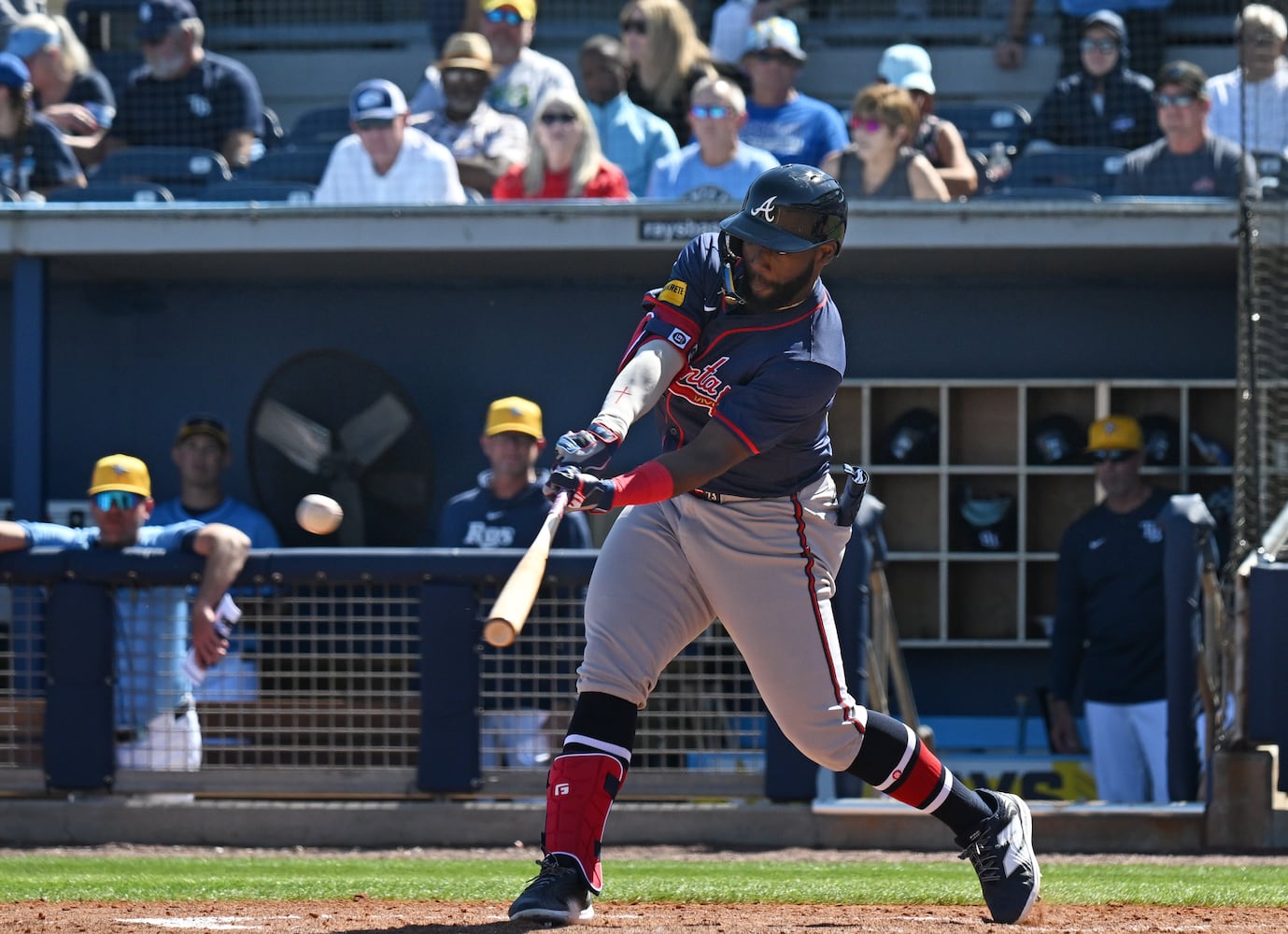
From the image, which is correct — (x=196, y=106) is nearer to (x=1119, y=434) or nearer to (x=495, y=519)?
(x=495, y=519)

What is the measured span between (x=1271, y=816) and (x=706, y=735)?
190 cm

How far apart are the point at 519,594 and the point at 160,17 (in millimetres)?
6822

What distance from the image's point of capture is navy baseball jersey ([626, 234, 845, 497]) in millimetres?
3365

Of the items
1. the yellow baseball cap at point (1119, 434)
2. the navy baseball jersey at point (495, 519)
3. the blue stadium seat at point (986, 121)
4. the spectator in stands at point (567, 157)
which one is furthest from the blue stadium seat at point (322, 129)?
the yellow baseball cap at point (1119, 434)

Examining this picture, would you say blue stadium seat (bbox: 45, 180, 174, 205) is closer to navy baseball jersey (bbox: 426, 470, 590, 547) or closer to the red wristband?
navy baseball jersey (bbox: 426, 470, 590, 547)

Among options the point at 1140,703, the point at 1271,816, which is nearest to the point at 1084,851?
the point at 1271,816

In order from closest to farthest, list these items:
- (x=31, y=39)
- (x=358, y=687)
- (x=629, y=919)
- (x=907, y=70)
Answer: (x=629, y=919) < (x=358, y=687) < (x=907, y=70) < (x=31, y=39)

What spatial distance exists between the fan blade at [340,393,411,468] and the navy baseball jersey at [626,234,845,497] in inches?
200

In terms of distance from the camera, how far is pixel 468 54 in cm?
850

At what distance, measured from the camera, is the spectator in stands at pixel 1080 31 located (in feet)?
30.7

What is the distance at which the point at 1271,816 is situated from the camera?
19.0ft

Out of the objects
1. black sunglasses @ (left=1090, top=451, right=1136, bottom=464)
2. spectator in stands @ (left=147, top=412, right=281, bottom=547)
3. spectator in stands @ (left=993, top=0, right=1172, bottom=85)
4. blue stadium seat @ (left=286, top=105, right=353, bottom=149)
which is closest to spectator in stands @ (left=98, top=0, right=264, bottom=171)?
blue stadium seat @ (left=286, top=105, right=353, bottom=149)

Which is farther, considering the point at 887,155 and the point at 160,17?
the point at 160,17

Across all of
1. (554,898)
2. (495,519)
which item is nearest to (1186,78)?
(495,519)
